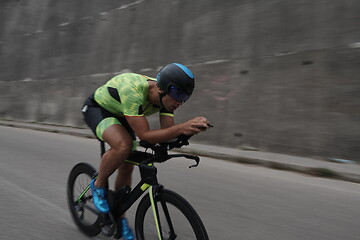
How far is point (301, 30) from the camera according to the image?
27.1ft

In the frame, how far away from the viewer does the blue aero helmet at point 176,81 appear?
7.61 ft

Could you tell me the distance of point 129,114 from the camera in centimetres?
248

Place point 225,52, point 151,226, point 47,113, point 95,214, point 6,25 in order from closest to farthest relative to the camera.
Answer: point 151,226
point 95,214
point 225,52
point 47,113
point 6,25

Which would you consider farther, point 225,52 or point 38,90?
point 38,90

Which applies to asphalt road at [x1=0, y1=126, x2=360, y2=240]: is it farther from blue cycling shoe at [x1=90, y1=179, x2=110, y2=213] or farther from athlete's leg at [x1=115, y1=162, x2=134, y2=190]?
athlete's leg at [x1=115, y1=162, x2=134, y2=190]

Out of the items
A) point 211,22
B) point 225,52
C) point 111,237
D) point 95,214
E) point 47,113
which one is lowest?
point 47,113

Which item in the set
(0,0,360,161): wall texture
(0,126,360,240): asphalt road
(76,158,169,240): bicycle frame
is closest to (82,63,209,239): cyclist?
(76,158,169,240): bicycle frame

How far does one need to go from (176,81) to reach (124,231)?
4.55 feet

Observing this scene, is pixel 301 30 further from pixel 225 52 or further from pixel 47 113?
pixel 47 113

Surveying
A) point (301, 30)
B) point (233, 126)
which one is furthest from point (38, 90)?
point (301, 30)

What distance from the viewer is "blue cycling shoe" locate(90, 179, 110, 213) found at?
286cm

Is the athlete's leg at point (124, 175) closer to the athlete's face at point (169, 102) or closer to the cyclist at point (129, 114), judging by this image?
the cyclist at point (129, 114)

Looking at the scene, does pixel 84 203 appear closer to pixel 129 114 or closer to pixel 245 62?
pixel 129 114

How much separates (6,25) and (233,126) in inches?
733
